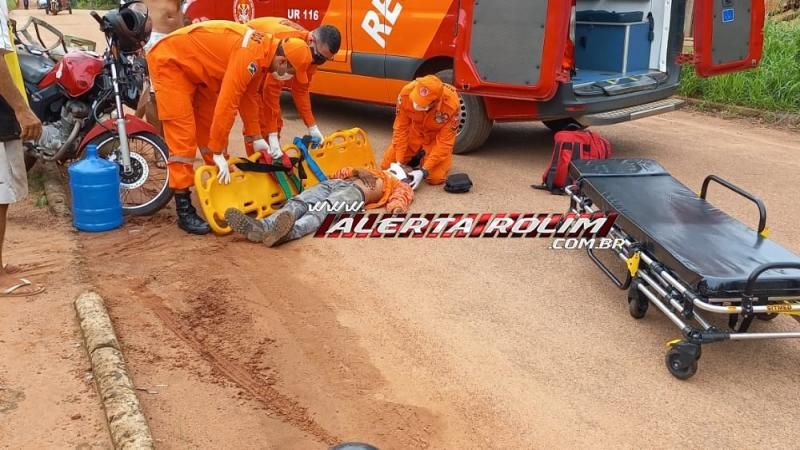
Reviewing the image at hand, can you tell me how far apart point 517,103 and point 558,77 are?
1.94 feet

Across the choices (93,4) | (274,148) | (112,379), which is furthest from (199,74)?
(93,4)

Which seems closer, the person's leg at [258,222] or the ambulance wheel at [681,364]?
the ambulance wheel at [681,364]

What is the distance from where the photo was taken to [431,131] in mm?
6418

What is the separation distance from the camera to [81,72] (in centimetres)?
577

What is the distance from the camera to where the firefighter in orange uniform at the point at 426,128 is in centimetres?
608

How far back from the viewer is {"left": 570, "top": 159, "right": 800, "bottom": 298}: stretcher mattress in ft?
11.3

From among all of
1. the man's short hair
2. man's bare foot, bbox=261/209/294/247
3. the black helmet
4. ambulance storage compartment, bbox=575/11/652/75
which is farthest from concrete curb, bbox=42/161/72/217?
ambulance storage compartment, bbox=575/11/652/75

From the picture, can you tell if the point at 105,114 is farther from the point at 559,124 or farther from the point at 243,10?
the point at 559,124

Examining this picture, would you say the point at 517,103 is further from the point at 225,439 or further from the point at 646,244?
the point at 225,439

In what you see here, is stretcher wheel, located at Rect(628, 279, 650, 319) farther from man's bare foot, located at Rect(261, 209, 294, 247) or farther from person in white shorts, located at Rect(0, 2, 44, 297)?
person in white shorts, located at Rect(0, 2, 44, 297)

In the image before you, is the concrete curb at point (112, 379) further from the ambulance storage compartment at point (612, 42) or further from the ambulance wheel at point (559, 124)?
the ambulance storage compartment at point (612, 42)

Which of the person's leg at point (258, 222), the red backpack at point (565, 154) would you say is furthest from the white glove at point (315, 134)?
the red backpack at point (565, 154)

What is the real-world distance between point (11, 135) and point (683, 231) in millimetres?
3649

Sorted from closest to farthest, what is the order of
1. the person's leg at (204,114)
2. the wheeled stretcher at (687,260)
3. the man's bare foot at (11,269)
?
the wheeled stretcher at (687,260), the man's bare foot at (11,269), the person's leg at (204,114)
